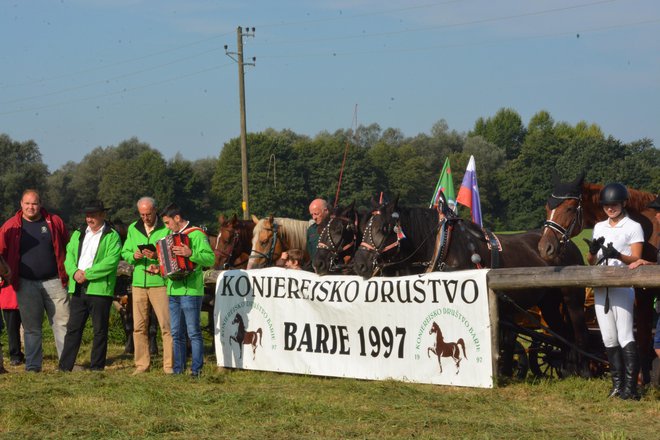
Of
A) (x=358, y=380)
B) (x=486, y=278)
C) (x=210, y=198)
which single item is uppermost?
(x=210, y=198)

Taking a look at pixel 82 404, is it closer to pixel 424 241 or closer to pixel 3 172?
pixel 424 241

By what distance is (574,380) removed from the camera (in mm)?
9016

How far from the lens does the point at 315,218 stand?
1197 centimetres

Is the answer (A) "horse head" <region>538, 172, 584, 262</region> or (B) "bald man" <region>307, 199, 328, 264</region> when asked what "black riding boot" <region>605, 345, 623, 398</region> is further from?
(B) "bald man" <region>307, 199, 328, 264</region>

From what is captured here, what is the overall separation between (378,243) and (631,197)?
2433 millimetres

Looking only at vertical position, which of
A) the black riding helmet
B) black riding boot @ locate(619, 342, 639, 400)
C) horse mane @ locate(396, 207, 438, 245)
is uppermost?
the black riding helmet

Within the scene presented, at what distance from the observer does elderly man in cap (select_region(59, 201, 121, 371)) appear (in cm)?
1097

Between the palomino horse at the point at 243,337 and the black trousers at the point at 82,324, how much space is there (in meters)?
1.45

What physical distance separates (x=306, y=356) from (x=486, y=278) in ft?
7.76

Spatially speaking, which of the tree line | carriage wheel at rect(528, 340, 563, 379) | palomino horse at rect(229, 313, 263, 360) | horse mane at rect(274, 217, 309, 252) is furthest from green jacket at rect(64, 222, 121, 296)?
the tree line

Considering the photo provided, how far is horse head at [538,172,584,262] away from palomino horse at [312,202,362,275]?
8.16 ft

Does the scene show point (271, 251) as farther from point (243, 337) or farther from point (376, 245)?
point (376, 245)

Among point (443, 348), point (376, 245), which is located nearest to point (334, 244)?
point (376, 245)

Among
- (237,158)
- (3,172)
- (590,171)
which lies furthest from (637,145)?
(3,172)
